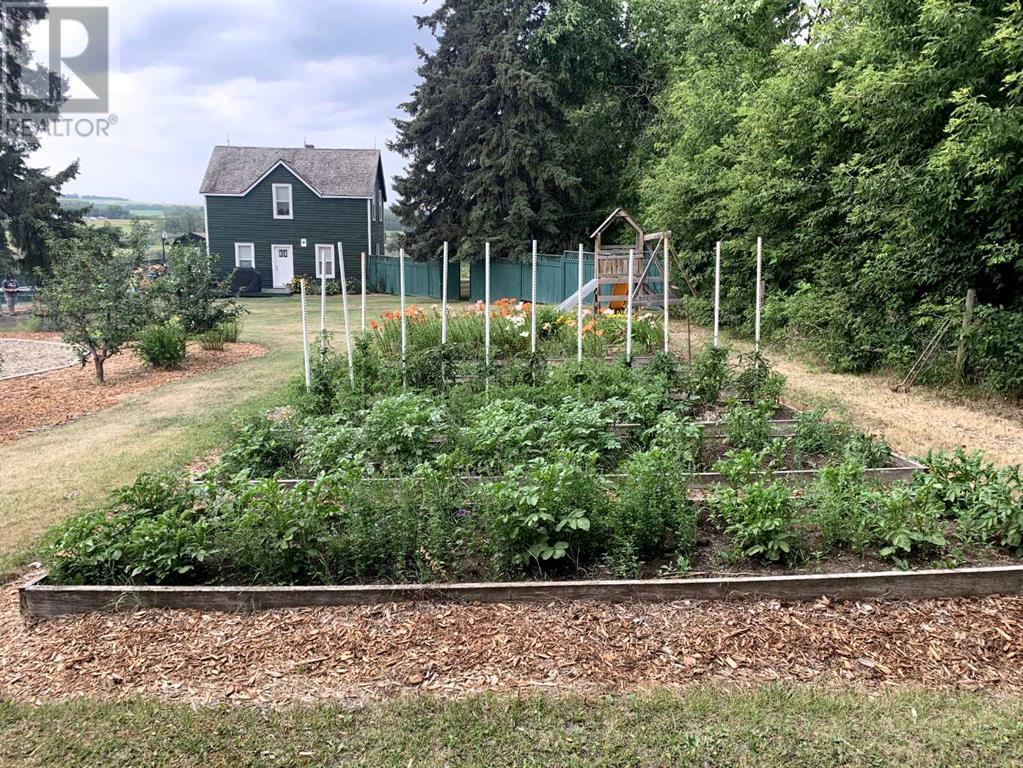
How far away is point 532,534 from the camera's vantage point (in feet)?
11.6

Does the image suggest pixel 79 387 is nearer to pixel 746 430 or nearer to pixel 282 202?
pixel 746 430

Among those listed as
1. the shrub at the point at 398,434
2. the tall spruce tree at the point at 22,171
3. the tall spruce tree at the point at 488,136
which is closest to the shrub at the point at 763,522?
the shrub at the point at 398,434

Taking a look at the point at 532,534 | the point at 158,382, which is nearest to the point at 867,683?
the point at 532,534

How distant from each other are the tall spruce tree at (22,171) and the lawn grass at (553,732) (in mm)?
22528

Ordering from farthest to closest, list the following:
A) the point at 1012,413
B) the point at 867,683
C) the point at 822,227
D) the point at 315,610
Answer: the point at 822,227 → the point at 1012,413 → the point at 315,610 → the point at 867,683

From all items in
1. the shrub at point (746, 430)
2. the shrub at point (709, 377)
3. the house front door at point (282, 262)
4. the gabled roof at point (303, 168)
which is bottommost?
the shrub at point (746, 430)

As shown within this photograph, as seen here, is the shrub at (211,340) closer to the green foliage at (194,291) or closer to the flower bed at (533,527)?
the green foliage at (194,291)

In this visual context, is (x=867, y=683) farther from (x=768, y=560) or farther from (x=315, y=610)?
(x=315, y=610)

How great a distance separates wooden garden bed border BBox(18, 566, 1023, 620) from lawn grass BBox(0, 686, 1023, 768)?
657 millimetres

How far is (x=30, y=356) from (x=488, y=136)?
15186 millimetres

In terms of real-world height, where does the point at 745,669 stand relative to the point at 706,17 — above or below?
below

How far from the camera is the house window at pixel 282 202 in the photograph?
1170 inches

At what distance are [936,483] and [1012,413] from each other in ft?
14.4

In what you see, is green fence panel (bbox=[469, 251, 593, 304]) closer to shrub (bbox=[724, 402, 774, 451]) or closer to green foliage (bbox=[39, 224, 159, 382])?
green foliage (bbox=[39, 224, 159, 382])
